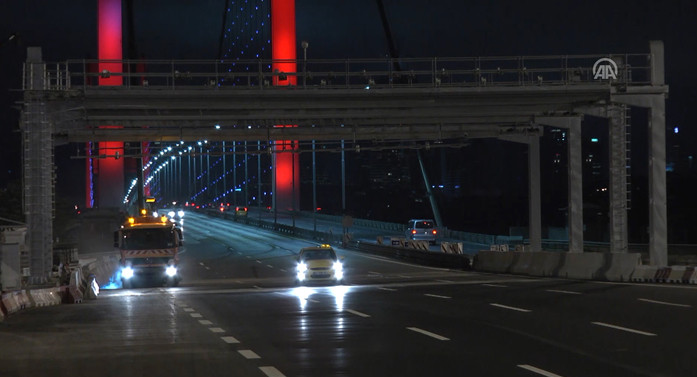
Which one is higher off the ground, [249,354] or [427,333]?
[249,354]

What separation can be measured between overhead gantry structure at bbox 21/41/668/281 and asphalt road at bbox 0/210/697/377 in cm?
885

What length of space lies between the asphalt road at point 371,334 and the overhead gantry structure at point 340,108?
29.0 ft

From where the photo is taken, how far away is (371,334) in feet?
54.1

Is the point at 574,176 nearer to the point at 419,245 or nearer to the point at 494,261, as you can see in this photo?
the point at 494,261

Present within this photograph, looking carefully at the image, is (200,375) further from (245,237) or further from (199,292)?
(245,237)

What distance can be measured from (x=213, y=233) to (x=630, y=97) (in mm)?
75744

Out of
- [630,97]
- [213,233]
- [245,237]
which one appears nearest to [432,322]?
[630,97]

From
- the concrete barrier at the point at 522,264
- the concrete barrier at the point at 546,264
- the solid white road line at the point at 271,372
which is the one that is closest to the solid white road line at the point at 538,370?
the solid white road line at the point at 271,372

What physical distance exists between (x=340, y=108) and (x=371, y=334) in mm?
24655

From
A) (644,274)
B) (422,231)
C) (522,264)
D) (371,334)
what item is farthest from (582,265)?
(422,231)

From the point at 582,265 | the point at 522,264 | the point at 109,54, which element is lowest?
the point at 522,264

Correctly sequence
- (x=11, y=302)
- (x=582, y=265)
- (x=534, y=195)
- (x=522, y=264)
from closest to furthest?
(x=11, y=302), (x=582, y=265), (x=522, y=264), (x=534, y=195)

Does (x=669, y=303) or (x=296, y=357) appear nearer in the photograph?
(x=296, y=357)

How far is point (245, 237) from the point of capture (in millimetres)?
98812
